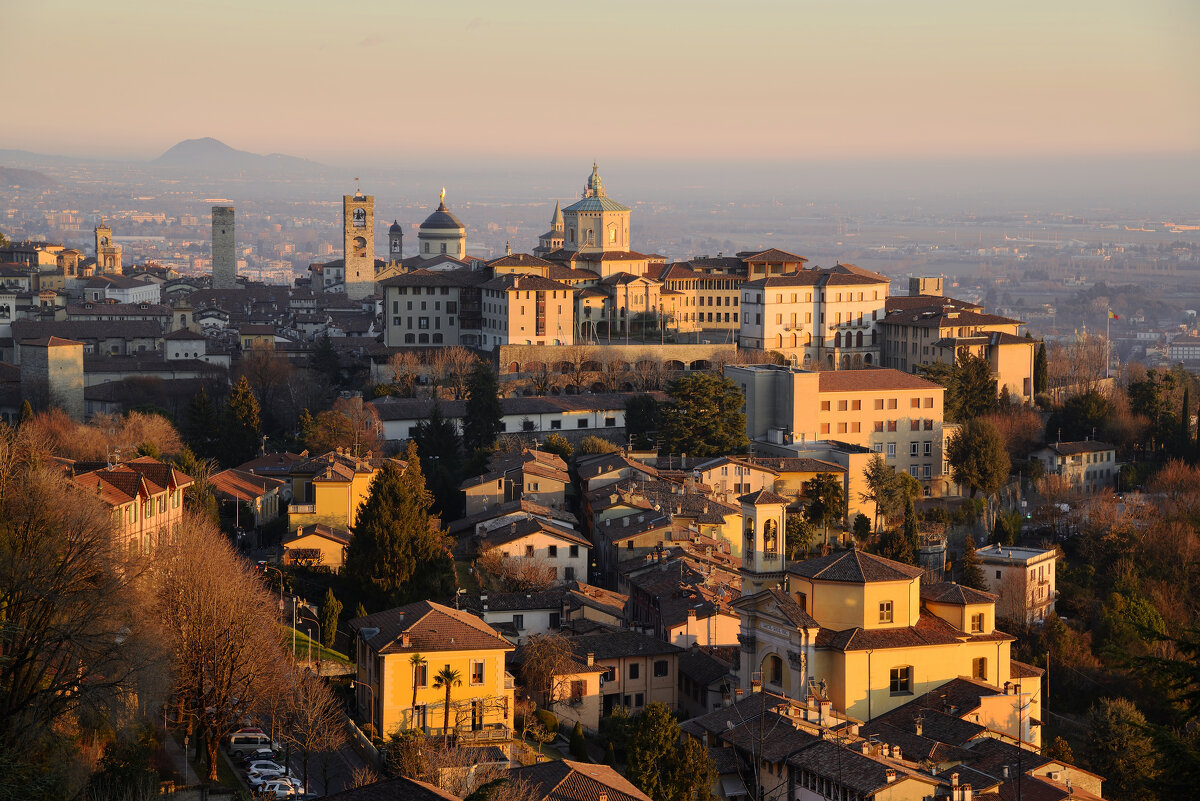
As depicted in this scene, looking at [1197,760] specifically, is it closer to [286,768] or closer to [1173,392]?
[286,768]

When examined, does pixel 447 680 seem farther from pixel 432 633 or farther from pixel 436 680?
pixel 432 633

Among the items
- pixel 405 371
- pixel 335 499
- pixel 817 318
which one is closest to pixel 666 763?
pixel 335 499

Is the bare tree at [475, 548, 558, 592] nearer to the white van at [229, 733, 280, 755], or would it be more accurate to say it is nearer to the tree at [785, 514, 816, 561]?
the tree at [785, 514, 816, 561]

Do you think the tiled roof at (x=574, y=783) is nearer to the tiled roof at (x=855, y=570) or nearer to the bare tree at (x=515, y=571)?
the tiled roof at (x=855, y=570)

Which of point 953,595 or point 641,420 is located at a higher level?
point 641,420

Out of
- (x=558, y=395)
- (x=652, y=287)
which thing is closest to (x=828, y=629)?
(x=558, y=395)
